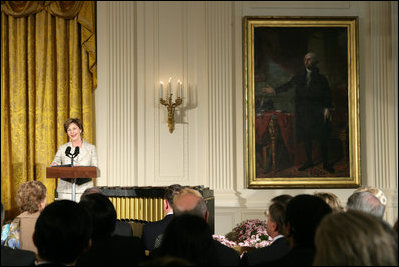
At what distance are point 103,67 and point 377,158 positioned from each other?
16.1ft

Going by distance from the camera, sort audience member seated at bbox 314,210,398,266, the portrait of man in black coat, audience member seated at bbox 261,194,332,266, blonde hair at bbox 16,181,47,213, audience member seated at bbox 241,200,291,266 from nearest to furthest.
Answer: audience member seated at bbox 314,210,398,266 < audience member seated at bbox 261,194,332,266 < audience member seated at bbox 241,200,291,266 < blonde hair at bbox 16,181,47,213 < the portrait of man in black coat

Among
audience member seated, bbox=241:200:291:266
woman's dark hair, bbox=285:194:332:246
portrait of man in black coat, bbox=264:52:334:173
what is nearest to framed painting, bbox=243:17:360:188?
portrait of man in black coat, bbox=264:52:334:173

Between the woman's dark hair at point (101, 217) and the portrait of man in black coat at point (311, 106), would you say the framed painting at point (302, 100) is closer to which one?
the portrait of man in black coat at point (311, 106)

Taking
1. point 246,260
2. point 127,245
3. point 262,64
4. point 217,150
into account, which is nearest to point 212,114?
point 217,150

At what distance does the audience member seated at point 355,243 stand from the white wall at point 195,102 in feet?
24.1

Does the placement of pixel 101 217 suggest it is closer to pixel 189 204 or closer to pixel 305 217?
pixel 189 204

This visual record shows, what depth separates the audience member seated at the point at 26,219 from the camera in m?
4.71

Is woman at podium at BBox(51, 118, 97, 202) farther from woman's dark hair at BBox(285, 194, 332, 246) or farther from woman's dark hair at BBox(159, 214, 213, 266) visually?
Result: woman's dark hair at BBox(159, 214, 213, 266)

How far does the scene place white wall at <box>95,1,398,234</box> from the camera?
962cm

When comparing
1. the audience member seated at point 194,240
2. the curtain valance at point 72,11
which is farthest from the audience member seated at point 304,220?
the curtain valance at point 72,11

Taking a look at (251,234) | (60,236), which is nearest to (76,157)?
(251,234)

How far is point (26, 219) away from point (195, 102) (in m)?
5.34

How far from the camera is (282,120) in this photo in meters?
9.74

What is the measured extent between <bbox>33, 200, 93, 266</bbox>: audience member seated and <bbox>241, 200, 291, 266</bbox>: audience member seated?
130 cm
